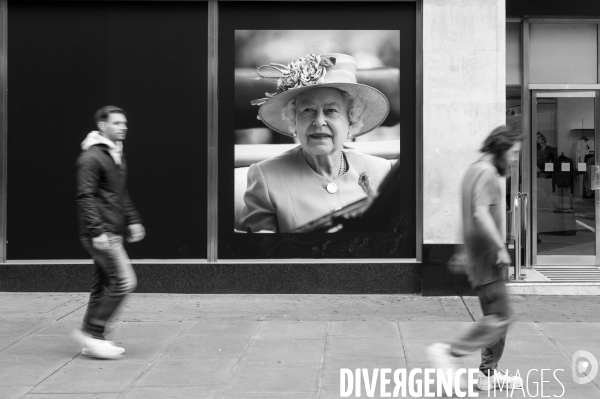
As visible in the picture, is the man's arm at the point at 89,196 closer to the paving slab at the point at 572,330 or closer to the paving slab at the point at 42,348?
the paving slab at the point at 42,348

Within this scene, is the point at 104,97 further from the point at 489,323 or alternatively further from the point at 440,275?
the point at 489,323

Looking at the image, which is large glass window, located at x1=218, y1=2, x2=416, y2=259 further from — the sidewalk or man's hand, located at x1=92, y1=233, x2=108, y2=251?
man's hand, located at x1=92, y1=233, x2=108, y2=251

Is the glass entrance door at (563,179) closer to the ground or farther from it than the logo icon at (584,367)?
farther from it

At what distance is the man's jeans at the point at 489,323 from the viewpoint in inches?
208

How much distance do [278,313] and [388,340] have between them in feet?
5.63

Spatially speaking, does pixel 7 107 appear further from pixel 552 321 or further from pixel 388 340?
pixel 552 321

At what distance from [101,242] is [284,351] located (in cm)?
181

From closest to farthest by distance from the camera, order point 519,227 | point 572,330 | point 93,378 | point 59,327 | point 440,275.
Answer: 1. point 93,378
2. point 572,330
3. point 59,327
4. point 440,275
5. point 519,227

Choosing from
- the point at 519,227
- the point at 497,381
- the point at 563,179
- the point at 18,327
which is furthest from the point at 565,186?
the point at 18,327

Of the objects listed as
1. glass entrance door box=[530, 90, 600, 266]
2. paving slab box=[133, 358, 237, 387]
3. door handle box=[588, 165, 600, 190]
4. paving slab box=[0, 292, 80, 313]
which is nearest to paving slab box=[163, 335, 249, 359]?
paving slab box=[133, 358, 237, 387]

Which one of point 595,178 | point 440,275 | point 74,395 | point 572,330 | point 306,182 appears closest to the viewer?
point 74,395

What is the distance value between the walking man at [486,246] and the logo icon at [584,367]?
3.03ft

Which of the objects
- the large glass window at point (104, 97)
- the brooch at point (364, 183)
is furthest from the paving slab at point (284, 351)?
the large glass window at point (104, 97)

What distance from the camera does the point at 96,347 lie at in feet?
21.4
